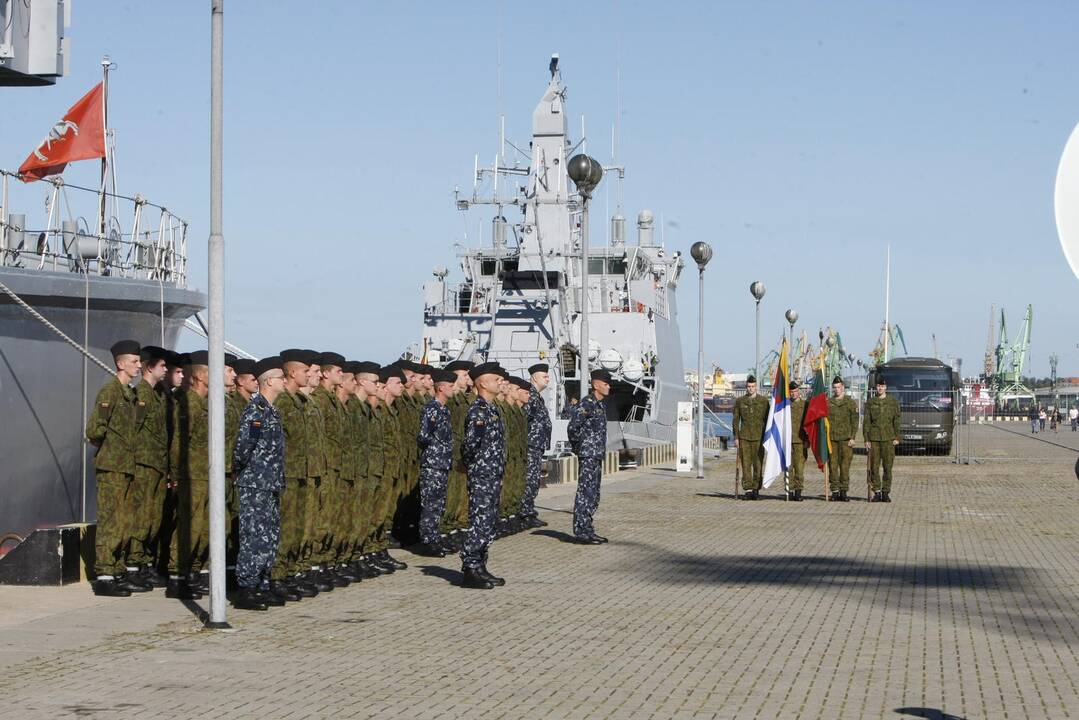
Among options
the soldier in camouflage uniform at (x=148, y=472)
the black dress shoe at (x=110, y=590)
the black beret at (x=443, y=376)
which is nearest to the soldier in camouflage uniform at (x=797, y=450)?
the black beret at (x=443, y=376)

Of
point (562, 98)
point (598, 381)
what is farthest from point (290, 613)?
point (562, 98)

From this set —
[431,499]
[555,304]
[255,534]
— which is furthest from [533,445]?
[555,304]

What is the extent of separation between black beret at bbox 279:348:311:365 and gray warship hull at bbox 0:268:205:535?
332cm

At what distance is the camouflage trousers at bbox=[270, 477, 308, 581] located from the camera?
10555 millimetres

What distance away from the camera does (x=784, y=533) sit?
1636 cm

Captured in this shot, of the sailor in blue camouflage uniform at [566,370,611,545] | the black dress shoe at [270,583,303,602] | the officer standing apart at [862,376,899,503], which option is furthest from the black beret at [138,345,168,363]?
the officer standing apart at [862,376,899,503]

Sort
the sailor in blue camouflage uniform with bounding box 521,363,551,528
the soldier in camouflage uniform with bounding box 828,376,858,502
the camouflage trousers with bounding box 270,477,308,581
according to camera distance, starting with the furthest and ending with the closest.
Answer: the soldier in camouflage uniform with bounding box 828,376,858,502
the sailor in blue camouflage uniform with bounding box 521,363,551,528
the camouflage trousers with bounding box 270,477,308,581

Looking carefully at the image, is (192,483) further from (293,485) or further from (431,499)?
(431,499)

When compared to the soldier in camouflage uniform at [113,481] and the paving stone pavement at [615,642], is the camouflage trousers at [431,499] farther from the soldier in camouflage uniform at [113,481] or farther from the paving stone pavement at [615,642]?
the soldier in camouflage uniform at [113,481]

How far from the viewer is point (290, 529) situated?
34.9 feet

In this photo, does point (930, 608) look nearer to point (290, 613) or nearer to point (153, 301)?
point (290, 613)

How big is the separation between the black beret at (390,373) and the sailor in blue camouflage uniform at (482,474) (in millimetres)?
1962

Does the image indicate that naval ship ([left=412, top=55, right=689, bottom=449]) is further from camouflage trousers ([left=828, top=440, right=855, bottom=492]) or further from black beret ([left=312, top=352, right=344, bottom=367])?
black beret ([left=312, top=352, right=344, bottom=367])

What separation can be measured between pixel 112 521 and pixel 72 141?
5.83m
